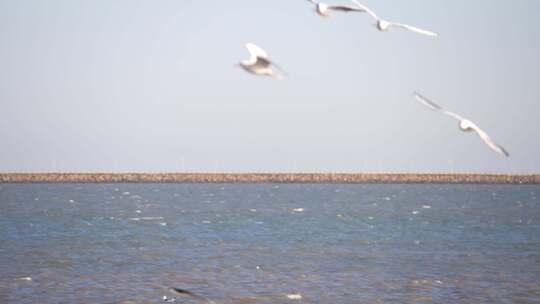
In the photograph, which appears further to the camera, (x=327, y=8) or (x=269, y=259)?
(x=269, y=259)

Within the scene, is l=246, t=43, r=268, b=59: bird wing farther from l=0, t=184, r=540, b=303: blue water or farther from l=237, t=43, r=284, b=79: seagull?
l=0, t=184, r=540, b=303: blue water

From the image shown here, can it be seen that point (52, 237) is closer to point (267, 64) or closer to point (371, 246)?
point (371, 246)

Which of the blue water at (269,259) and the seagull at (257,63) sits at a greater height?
the seagull at (257,63)

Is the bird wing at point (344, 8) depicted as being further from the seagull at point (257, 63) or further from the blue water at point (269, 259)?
the blue water at point (269, 259)

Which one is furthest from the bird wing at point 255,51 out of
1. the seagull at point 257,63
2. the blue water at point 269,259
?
the blue water at point 269,259

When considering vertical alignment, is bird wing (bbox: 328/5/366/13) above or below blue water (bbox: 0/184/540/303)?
above

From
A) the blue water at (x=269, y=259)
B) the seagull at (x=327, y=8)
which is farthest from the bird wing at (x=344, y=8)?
the blue water at (x=269, y=259)

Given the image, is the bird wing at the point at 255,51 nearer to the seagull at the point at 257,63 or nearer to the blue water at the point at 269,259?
the seagull at the point at 257,63

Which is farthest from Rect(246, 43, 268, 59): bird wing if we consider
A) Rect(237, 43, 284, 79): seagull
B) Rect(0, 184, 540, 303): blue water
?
Rect(0, 184, 540, 303): blue water

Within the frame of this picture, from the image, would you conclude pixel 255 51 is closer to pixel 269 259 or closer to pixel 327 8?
pixel 327 8

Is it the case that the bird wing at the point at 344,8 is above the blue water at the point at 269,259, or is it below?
above

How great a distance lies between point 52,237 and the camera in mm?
60719

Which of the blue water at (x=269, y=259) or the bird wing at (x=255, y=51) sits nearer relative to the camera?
the bird wing at (x=255, y=51)

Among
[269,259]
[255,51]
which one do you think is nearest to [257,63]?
[255,51]
